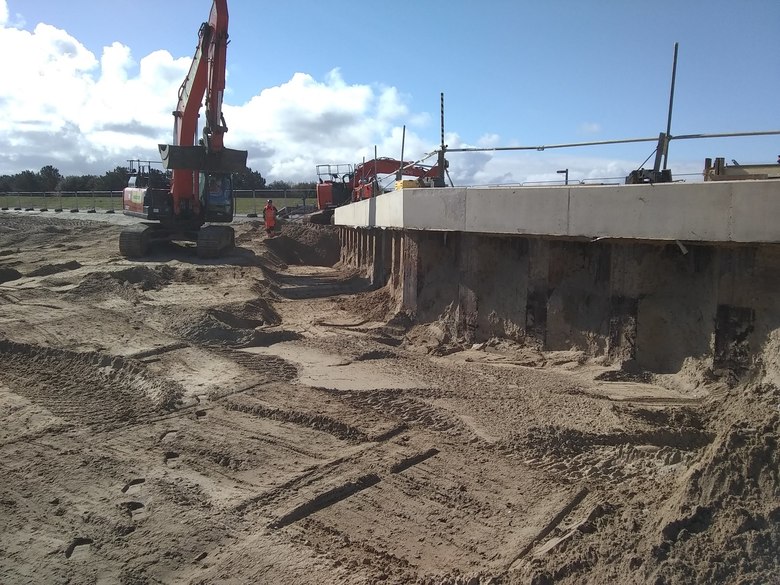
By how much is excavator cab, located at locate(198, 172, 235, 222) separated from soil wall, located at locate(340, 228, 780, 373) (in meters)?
11.8

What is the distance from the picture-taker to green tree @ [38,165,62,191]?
2896 inches

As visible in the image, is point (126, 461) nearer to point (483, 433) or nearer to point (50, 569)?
point (50, 569)

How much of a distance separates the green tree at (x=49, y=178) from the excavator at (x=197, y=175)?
6038 centimetres

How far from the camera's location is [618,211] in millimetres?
6535

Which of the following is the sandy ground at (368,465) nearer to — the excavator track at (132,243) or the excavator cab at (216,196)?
the excavator track at (132,243)

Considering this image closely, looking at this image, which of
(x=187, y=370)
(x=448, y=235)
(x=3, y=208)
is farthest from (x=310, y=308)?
(x=3, y=208)

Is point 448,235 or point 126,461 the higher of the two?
point 448,235

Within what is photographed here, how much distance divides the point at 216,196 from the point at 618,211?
1586cm

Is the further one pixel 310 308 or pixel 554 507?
pixel 310 308

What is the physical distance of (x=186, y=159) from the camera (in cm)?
1827

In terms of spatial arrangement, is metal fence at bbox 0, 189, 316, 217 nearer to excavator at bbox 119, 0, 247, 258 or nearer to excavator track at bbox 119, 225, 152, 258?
excavator at bbox 119, 0, 247, 258

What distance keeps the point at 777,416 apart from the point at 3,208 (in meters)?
58.1

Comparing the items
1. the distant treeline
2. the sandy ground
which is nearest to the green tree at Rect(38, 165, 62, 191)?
the distant treeline

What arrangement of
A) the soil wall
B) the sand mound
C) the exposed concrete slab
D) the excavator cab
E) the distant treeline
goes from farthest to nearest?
the distant treeline < the sand mound < the excavator cab < the soil wall < the exposed concrete slab
